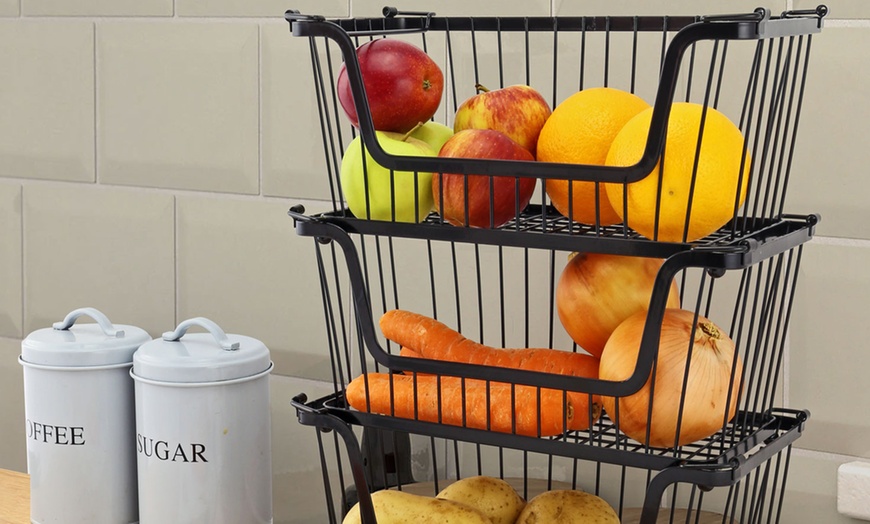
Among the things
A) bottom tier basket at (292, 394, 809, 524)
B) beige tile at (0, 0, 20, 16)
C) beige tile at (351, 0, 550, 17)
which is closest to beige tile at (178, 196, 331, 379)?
bottom tier basket at (292, 394, 809, 524)

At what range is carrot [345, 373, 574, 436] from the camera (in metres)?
0.68

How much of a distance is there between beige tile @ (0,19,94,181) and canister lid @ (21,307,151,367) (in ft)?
0.89

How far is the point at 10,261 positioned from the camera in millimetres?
1331

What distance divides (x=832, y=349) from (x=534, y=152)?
33cm

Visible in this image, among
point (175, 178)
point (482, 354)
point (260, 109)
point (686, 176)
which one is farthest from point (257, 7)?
point (686, 176)

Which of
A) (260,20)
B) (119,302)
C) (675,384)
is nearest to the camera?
(675,384)

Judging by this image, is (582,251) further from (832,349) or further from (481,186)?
(832,349)

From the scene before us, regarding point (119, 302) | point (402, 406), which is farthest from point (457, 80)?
point (119, 302)

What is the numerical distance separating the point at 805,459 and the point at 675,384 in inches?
13.0

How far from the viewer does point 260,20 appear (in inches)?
43.9

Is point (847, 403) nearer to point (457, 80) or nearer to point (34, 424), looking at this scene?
point (457, 80)

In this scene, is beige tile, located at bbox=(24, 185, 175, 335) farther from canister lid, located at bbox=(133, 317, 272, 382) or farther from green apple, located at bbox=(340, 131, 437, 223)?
green apple, located at bbox=(340, 131, 437, 223)

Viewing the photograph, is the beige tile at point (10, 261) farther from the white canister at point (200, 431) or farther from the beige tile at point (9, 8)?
the white canister at point (200, 431)

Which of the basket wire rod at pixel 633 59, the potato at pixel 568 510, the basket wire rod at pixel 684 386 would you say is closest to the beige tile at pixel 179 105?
the basket wire rod at pixel 633 59
